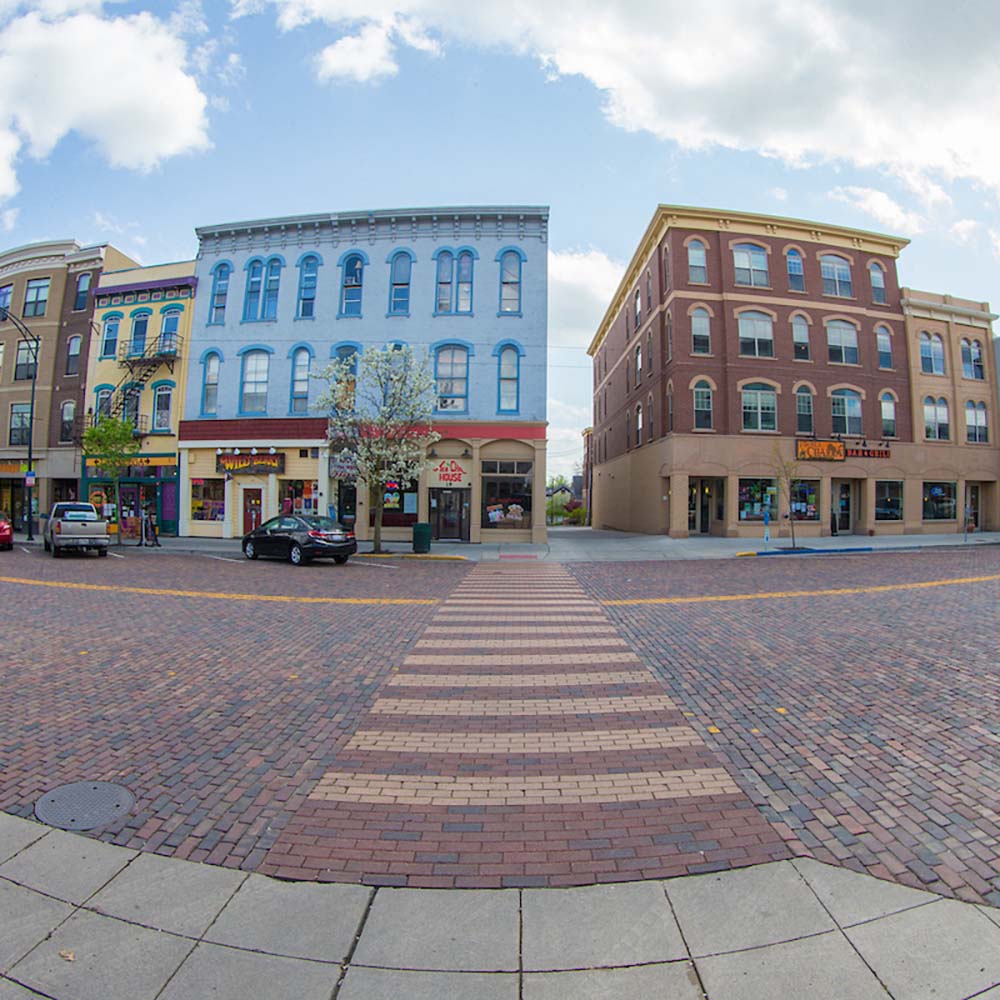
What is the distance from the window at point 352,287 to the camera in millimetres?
26344

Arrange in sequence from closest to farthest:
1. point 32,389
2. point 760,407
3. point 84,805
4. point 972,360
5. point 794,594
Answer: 1. point 84,805
2. point 794,594
3. point 760,407
4. point 32,389
5. point 972,360

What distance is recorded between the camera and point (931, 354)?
30266mm

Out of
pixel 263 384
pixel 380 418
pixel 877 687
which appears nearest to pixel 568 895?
pixel 877 687

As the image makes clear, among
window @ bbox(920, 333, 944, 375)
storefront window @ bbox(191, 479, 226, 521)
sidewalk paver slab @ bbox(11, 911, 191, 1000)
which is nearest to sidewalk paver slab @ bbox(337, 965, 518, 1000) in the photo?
sidewalk paver slab @ bbox(11, 911, 191, 1000)

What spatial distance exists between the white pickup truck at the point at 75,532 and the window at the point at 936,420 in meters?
38.4

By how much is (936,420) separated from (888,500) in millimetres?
5675

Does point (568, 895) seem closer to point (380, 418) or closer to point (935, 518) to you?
point (380, 418)

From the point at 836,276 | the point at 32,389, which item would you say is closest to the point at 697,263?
the point at 836,276

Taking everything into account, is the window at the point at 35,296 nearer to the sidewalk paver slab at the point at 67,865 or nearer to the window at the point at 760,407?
the sidewalk paver slab at the point at 67,865

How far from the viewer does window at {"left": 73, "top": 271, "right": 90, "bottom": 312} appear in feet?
96.7

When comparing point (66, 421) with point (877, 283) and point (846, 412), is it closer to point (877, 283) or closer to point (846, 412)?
point (846, 412)

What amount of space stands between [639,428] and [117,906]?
33858 mm

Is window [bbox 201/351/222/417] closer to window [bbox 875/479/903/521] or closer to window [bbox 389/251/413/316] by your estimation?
window [bbox 389/251/413/316]

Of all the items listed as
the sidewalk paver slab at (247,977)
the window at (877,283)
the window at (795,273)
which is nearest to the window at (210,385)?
the sidewalk paver slab at (247,977)
